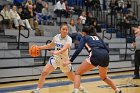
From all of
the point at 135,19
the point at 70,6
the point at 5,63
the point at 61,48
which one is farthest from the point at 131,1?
the point at 61,48

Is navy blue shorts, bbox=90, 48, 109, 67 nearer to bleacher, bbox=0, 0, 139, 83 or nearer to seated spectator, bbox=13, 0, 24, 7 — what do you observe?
bleacher, bbox=0, 0, 139, 83

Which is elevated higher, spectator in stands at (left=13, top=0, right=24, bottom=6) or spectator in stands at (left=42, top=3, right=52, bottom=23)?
spectator in stands at (left=13, top=0, right=24, bottom=6)

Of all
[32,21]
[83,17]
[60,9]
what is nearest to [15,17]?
[32,21]

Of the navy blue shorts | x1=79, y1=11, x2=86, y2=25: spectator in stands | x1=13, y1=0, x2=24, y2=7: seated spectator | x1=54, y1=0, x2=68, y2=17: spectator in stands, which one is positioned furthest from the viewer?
x1=79, y1=11, x2=86, y2=25: spectator in stands

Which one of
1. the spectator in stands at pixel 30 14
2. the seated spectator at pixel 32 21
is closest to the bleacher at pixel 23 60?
the seated spectator at pixel 32 21

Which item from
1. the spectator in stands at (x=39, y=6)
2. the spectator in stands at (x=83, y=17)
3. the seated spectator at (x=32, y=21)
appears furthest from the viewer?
the spectator in stands at (x=83, y=17)

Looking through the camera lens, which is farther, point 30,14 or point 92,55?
point 30,14

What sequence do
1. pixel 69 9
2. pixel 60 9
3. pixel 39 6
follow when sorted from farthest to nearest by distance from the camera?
1. pixel 69 9
2. pixel 60 9
3. pixel 39 6

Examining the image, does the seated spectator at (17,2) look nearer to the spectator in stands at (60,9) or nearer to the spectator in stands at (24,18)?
the spectator in stands at (24,18)

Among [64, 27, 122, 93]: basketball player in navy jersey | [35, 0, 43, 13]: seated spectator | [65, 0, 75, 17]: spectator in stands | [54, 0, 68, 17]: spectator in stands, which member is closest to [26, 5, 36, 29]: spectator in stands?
[35, 0, 43, 13]: seated spectator

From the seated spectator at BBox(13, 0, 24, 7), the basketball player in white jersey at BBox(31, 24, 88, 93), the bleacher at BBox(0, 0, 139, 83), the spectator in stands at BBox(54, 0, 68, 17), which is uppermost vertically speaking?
the seated spectator at BBox(13, 0, 24, 7)

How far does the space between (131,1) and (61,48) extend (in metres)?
18.7

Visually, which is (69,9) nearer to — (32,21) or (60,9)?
(60,9)

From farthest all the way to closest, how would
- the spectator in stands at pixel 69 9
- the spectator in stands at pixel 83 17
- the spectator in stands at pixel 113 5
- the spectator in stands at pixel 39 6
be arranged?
the spectator in stands at pixel 113 5, the spectator in stands at pixel 69 9, the spectator in stands at pixel 83 17, the spectator in stands at pixel 39 6
